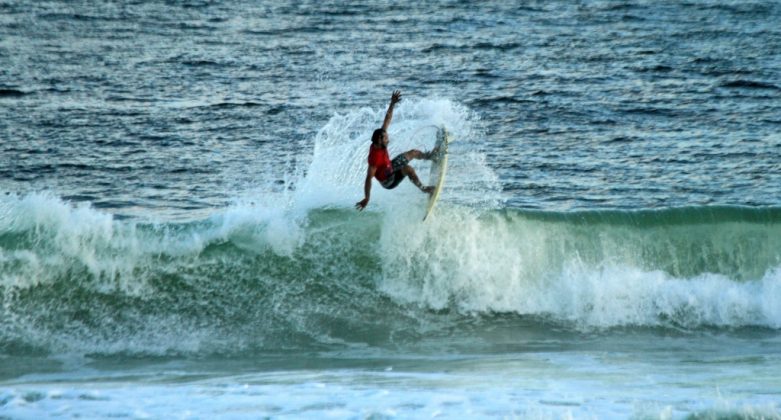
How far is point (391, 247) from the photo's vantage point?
52.5 feet

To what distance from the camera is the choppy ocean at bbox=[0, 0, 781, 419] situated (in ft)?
39.7

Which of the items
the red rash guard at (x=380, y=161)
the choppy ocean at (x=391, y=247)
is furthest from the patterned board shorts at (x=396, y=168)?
the choppy ocean at (x=391, y=247)

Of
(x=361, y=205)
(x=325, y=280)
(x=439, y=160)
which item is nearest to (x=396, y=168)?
(x=439, y=160)

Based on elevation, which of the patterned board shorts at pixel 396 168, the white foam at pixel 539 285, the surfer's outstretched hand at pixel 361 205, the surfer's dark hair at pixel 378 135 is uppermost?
the surfer's dark hair at pixel 378 135

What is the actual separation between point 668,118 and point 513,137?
3717 mm

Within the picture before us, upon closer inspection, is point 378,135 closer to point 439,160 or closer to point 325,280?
point 439,160

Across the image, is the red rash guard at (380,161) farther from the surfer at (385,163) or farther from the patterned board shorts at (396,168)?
the patterned board shorts at (396,168)

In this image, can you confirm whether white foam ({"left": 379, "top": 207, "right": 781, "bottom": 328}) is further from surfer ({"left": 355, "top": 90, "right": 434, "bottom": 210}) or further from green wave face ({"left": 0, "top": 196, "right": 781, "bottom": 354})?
surfer ({"left": 355, "top": 90, "right": 434, "bottom": 210})

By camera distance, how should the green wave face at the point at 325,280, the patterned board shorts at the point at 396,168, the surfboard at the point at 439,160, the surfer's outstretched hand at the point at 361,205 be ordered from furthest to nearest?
the green wave face at the point at 325,280 < the surfboard at the point at 439,160 < the patterned board shorts at the point at 396,168 < the surfer's outstretched hand at the point at 361,205

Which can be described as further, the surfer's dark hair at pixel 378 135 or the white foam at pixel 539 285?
the white foam at pixel 539 285

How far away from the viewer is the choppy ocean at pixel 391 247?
1209 centimetres

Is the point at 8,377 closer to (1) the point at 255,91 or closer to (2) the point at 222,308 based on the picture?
(2) the point at 222,308

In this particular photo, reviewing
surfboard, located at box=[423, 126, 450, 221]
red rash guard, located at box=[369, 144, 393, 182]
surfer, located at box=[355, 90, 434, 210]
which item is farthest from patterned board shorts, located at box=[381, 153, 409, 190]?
surfboard, located at box=[423, 126, 450, 221]

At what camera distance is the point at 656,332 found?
15.1 m
